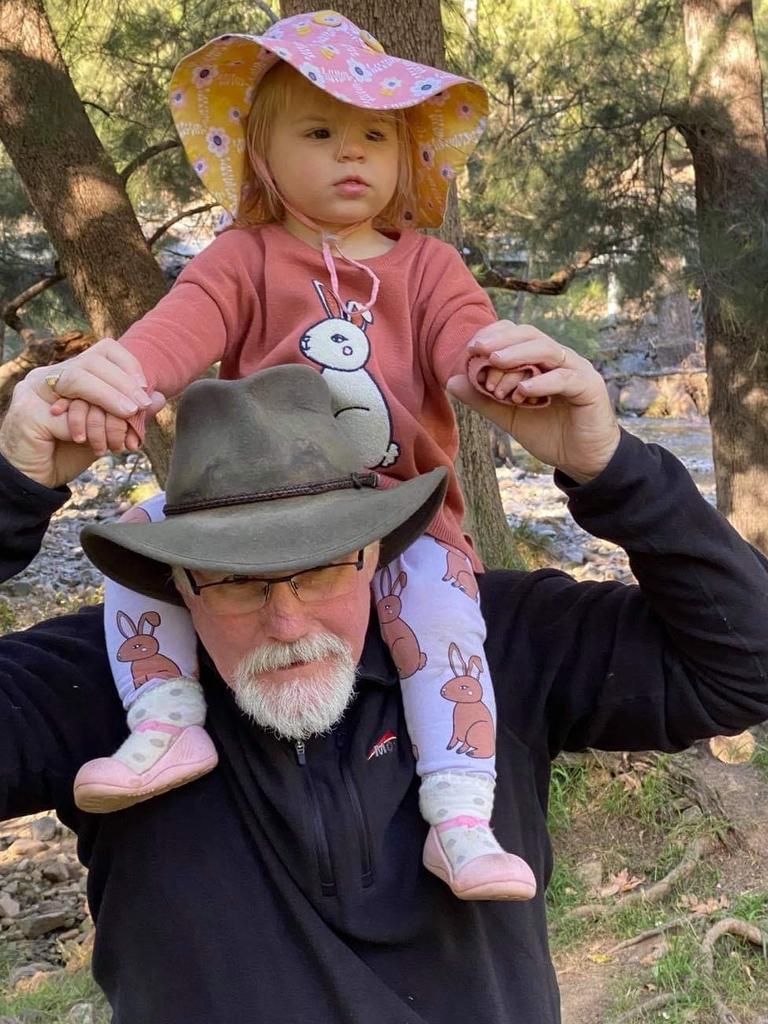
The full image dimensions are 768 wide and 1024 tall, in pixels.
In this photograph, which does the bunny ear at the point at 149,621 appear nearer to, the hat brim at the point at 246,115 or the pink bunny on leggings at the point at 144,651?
the pink bunny on leggings at the point at 144,651

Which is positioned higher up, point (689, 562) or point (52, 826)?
point (689, 562)

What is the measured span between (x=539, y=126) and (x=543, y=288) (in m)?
0.92

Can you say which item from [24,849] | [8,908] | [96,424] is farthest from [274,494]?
[24,849]

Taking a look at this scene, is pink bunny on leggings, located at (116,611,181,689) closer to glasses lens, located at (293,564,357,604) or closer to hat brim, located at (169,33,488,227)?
glasses lens, located at (293,564,357,604)

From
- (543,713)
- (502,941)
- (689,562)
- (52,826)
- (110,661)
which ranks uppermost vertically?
(689,562)

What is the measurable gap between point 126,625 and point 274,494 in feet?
1.22

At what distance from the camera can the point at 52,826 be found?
5.22 metres

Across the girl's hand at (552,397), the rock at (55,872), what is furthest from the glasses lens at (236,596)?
the rock at (55,872)

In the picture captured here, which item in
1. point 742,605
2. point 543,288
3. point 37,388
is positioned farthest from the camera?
point 543,288

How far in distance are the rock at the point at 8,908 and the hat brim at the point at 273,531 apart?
3.50m

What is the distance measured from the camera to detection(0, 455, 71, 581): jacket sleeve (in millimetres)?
1496

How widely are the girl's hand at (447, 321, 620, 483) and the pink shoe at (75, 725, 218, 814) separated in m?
0.66

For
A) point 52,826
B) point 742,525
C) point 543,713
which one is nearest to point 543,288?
point 742,525

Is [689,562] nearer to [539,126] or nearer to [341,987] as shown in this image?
[341,987]
